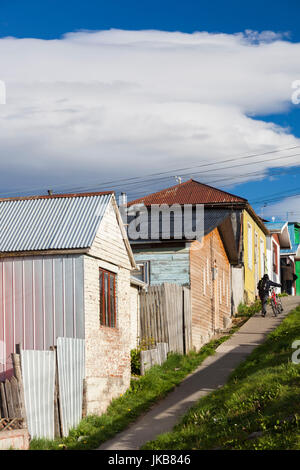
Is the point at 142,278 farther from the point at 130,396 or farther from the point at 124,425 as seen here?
the point at 124,425

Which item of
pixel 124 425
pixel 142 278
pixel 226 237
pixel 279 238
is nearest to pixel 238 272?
pixel 226 237

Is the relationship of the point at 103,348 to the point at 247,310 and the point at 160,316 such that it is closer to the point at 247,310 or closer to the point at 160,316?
the point at 160,316

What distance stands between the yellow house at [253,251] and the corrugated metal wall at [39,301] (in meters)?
19.5

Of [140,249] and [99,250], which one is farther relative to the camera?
[140,249]

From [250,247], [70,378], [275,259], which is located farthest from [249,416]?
[275,259]

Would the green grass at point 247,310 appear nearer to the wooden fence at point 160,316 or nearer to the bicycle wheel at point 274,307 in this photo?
the bicycle wheel at point 274,307

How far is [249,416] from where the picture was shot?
37.8 feet

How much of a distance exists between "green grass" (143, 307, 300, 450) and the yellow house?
18.1 metres

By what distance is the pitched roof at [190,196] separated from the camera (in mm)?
33281

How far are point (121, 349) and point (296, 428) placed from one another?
7.86 metres

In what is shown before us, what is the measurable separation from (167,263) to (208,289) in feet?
11.7

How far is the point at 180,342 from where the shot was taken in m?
21.1

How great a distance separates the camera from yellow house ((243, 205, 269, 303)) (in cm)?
3412

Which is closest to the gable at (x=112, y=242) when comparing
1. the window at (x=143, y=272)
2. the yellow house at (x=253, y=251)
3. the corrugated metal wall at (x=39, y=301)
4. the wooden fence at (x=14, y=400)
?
the corrugated metal wall at (x=39, y=301)
